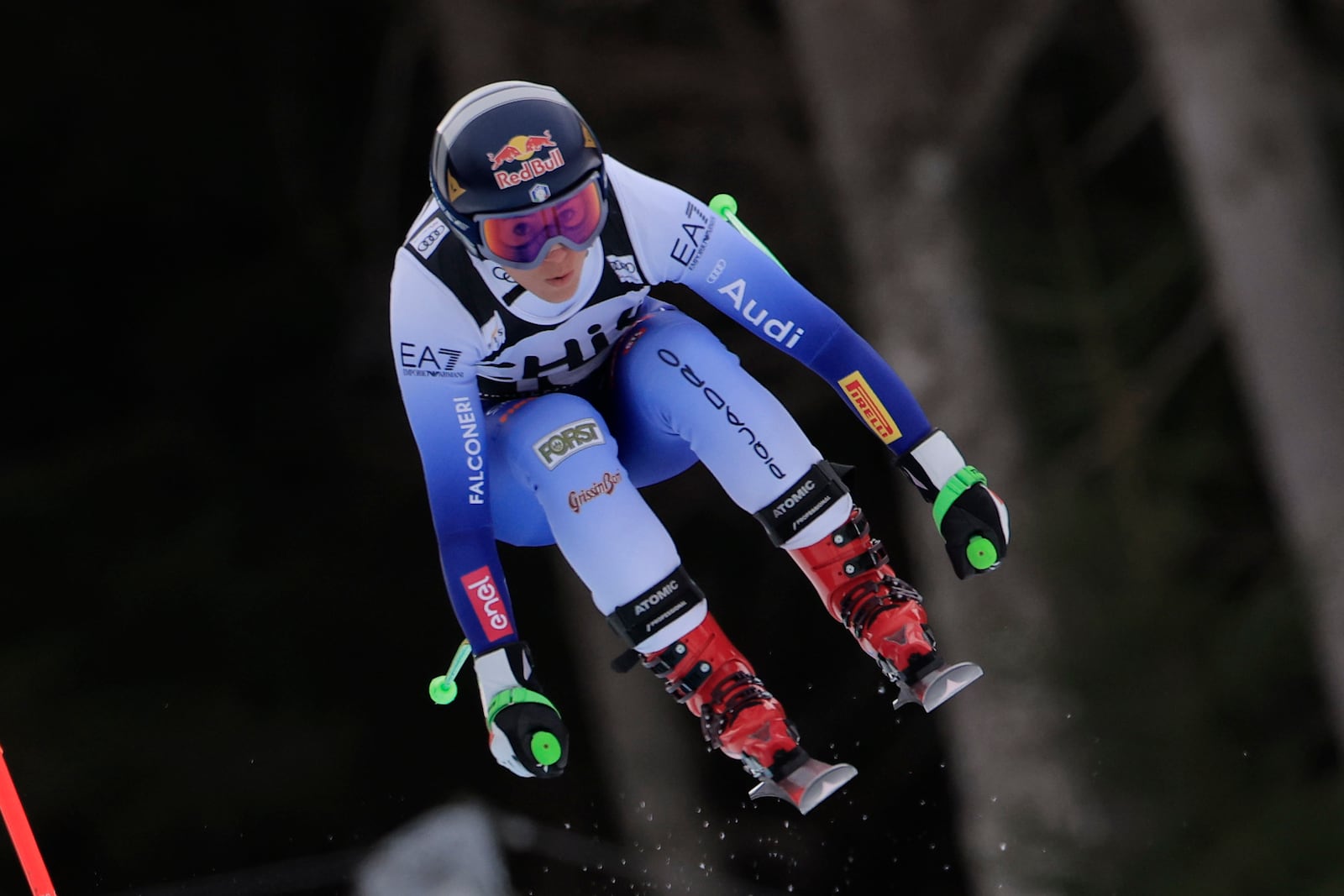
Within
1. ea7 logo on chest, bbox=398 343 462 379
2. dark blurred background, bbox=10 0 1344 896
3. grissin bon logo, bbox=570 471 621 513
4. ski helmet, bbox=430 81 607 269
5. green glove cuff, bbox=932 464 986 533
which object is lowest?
dark blurred background, bbox=10 0 1344 896

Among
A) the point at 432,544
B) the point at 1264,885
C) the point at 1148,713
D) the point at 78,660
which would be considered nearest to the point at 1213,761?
the point at 1148,713

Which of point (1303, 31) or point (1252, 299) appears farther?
point (1303, 31)

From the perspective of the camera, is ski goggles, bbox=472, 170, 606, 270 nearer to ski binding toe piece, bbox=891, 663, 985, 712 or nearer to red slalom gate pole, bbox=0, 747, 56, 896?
ski binding toe piece, bbox=891, 663, 985, 712

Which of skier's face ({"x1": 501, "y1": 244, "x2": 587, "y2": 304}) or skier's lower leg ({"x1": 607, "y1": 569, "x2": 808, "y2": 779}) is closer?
skier's face ({"x1": 501, "y1": 244, "x2": 587, "y2": 304})

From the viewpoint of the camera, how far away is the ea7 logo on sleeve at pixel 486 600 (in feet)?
14.9

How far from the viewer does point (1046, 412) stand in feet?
30.4

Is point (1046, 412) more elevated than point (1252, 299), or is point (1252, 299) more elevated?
point (1252, 299)

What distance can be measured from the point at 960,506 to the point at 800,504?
16.9 inches

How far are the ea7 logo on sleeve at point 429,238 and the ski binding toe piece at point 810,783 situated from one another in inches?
63.6

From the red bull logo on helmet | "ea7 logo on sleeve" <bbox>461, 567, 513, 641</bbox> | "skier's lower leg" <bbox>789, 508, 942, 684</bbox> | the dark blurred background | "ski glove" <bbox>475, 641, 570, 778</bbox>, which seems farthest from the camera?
the dark blurred background

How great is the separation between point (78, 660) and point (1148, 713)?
23.8 ft

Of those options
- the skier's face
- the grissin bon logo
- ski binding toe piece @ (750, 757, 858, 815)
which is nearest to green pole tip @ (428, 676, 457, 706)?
the grissin bon logo

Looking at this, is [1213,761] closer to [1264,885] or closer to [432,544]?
[1264,885]

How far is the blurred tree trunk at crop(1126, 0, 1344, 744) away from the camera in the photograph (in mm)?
7512
